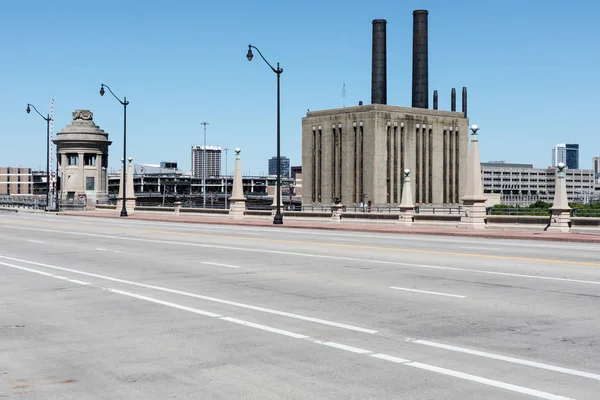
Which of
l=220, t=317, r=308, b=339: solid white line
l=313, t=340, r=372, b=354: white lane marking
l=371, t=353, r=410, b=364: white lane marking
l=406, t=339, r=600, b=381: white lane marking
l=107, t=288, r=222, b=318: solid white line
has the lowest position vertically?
l=107, t=288, r=222, b=318: solid white line

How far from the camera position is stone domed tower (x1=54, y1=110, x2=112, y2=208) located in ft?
337

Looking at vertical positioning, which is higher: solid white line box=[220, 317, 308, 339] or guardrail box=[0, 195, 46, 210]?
guardrail box=[0, 195, 46, 210]

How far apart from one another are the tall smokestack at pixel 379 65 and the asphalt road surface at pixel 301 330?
373ft

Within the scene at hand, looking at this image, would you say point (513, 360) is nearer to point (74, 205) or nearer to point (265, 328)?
point (265, 328)

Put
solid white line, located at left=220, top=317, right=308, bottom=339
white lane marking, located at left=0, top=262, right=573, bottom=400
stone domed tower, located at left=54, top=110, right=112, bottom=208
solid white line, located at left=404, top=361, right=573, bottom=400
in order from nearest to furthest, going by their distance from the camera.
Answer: solid white line, located at left=404, top=361, right=573, bottom=400, white lane marking, located at left=0, top=262, right=573, bottom=400, solid white line, located at left=220, top=317, right=308, bottom=339, stone domed tower, located at left=54, top=110, right=112, bottom=208

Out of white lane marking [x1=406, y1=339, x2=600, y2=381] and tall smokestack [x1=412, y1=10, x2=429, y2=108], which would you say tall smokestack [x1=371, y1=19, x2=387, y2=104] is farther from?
white lane marking [x1=406, y1=339, x2=600, y2=381]

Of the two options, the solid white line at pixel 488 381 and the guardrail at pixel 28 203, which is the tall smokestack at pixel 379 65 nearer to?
the guardrail at pixel 28 203

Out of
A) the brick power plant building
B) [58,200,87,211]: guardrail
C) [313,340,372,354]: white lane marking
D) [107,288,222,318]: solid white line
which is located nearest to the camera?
[313,340,372,354]: white lane marking

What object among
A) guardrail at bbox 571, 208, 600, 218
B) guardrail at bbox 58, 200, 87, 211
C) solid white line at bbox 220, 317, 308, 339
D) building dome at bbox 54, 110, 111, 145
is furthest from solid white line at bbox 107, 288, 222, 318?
building dome at bbox 54, 110, 111, 145

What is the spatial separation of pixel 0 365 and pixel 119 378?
4.93 feet

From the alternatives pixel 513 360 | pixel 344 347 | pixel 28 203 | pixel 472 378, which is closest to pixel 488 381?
pixel 472 378

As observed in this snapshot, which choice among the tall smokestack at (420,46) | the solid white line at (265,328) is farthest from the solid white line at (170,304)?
the tall smokestack at (420,46)

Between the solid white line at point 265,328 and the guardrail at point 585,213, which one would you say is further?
the guardrail at point 585,213

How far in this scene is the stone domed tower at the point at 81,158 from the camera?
103 meters
